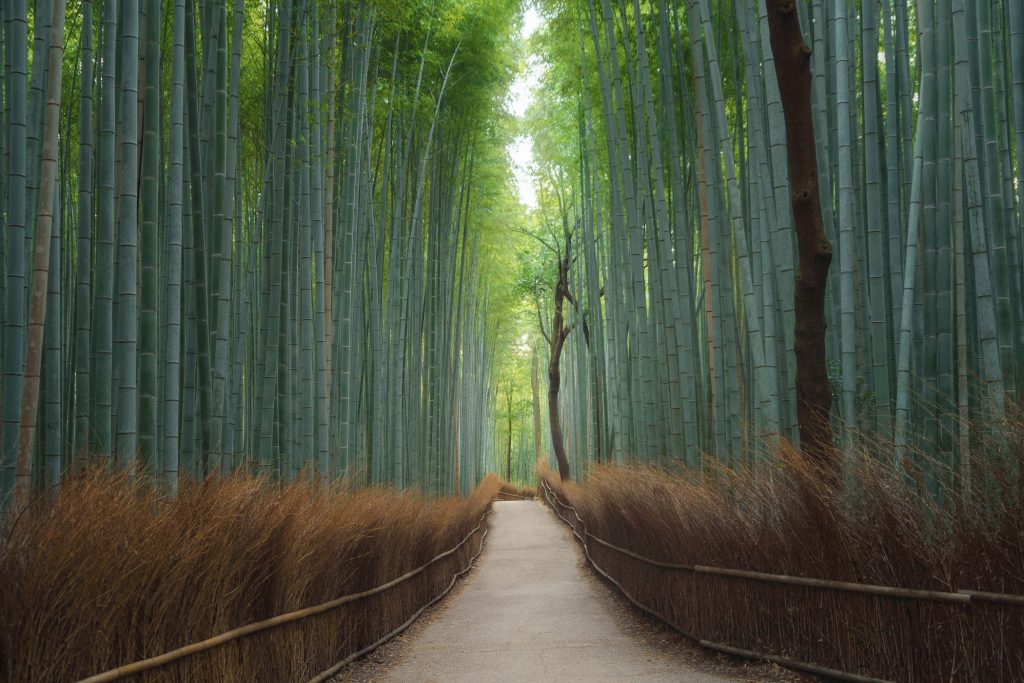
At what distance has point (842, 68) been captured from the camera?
4.46m

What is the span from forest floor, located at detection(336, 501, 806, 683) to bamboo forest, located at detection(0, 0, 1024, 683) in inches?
2.0

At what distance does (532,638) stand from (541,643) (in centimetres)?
22

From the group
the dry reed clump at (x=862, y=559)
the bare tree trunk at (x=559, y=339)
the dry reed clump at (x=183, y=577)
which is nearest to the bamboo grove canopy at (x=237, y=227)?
the dry reed clump at (x=183, y=577)

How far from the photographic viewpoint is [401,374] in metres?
9.04

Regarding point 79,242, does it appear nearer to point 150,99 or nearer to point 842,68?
point 150,99

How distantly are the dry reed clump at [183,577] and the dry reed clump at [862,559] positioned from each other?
5.96 feet

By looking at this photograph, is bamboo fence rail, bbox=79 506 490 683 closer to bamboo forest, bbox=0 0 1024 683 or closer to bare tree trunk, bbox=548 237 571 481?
bamboo forest, bbox=0 0 1024 683

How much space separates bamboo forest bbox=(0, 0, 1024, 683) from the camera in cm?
295

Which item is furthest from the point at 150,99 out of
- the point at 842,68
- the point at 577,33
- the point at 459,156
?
the point at 459,156

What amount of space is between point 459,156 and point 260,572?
814cm

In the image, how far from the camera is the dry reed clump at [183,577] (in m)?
2.16

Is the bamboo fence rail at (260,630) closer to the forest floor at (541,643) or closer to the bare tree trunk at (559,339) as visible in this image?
the forest floor at (541,643)

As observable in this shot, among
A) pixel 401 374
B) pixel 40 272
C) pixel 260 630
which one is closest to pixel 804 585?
pixel 260 630

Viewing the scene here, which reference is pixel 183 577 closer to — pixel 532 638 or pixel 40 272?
pixel 40 272
